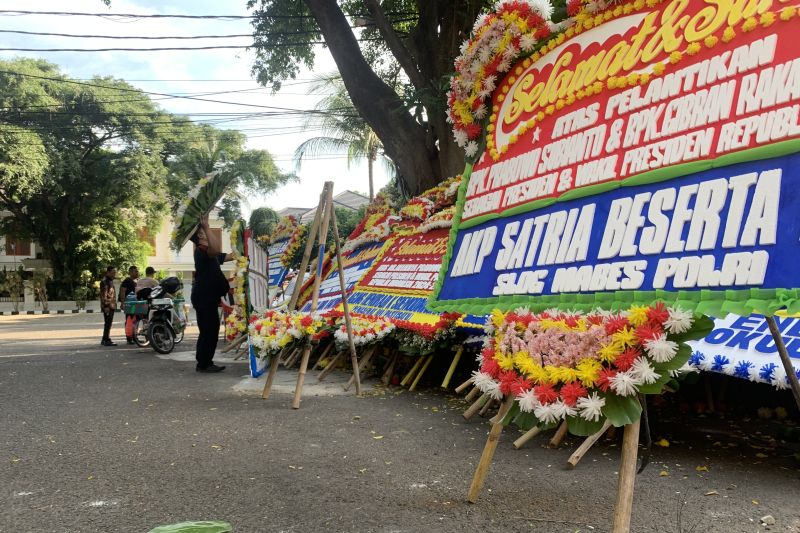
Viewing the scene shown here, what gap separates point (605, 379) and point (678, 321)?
13.9 inches

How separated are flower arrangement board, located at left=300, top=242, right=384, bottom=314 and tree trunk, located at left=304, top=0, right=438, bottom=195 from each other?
2427mm

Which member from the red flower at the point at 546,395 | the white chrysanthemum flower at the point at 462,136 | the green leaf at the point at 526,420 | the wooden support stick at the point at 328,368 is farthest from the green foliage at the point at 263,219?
the red flower at the point at 546,395

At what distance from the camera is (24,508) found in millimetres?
3197

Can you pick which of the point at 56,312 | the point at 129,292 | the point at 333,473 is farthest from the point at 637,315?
the point at 56,312

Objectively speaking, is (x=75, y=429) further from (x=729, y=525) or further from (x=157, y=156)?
(x=157, y=156)

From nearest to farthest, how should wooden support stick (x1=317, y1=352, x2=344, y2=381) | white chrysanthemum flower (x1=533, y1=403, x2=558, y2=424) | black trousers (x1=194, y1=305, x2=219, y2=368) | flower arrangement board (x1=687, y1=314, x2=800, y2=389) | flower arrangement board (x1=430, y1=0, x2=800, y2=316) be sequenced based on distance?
flower arrangement board (x1=430, y1=0, x2=800, y2=316)
white chrysanthemum flower (x1=533, y1=403, x2=558, y2=424)
flower arrangement board (x1=687, y1=314, x2=800, y2=389)
wooden support stick (x1=317, y1=352, x2=344, y2=381)
black trousers (x1=194, y1=305, x2=219, y2=368)

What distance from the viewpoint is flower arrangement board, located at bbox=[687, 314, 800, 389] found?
3.69 meters

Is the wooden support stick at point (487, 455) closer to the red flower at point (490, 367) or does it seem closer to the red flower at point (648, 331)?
the red flower at point (490, 367)

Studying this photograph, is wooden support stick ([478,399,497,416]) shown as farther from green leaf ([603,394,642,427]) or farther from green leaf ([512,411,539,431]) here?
green leaf ([603,394,642,427])

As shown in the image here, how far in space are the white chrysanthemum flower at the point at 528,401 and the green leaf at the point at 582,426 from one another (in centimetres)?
14

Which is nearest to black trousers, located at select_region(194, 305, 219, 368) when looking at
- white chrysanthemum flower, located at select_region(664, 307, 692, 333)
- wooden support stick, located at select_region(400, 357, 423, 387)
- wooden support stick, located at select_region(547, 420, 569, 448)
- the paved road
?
the paved road

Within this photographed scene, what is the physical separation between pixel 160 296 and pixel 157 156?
74.8 feet

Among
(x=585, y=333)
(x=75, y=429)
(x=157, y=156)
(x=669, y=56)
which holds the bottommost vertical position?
(x=75, y=429)

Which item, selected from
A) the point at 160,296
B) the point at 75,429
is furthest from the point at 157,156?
the point at 75,429
